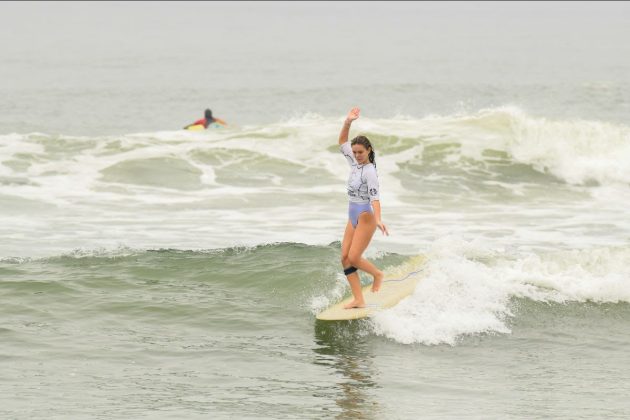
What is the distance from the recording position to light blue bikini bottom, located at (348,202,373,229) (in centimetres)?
1067

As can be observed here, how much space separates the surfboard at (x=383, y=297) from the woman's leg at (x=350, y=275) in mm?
86

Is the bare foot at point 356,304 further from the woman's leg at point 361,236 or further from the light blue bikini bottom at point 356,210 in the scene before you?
the light blue bikini bottom at point 356,210

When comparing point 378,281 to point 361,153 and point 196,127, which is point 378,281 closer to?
point 361,153

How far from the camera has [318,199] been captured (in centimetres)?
2092

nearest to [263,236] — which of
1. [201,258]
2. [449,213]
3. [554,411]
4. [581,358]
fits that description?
[201,258]

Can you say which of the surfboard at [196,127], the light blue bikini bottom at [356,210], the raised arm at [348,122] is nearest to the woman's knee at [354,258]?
the light blue bikini bottom at [356,210]

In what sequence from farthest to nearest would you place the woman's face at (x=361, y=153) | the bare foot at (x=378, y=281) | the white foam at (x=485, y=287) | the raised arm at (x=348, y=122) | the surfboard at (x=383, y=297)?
the bare foot at (x=378, y=281) → the surfboard at (x=383, y=297) → the white foam at (x=485, y=287) → the woman's face at (x=361, y=153) → the raised arm at (x=348, y=122)

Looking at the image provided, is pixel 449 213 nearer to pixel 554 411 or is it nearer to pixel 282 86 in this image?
pixel 554 411

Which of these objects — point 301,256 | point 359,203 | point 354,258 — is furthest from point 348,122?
point 301,256

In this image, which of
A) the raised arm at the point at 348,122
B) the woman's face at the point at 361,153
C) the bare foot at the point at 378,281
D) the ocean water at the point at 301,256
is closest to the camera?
the ocean water at the point at 301,256

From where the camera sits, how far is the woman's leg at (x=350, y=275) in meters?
10.8

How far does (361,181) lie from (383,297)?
1.50m

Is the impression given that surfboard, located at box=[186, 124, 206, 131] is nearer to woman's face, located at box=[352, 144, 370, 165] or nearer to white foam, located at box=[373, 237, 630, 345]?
white foam, located at box=[373, 237, 630, 345]

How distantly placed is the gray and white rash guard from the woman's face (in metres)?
0.06
